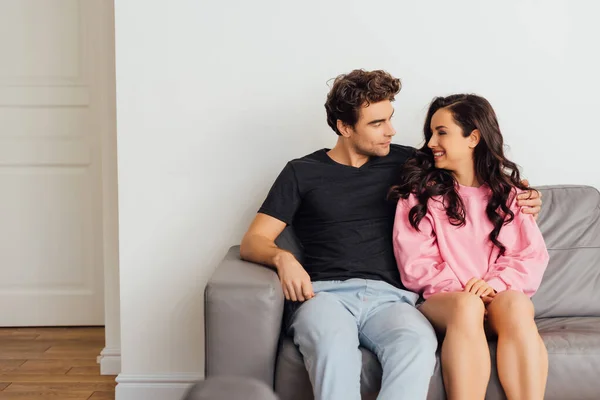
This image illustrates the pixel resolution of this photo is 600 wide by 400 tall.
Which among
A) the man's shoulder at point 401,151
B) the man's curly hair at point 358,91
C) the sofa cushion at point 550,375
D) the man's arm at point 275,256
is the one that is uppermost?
the man's curly hair at point 358,91

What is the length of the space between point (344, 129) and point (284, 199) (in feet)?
0.97

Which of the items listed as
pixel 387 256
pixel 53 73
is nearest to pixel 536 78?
pixel 387 256

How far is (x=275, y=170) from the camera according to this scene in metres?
2.69

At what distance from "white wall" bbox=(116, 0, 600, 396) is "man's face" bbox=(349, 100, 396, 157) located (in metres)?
0.34

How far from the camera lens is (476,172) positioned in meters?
2.38

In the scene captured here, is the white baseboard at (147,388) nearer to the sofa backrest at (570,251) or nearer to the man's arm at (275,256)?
the man's arm at (275,256)

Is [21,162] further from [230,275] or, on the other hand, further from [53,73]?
[230,275]

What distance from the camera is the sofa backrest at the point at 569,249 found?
236 centimetres

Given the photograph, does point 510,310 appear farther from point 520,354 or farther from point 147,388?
point 147,388

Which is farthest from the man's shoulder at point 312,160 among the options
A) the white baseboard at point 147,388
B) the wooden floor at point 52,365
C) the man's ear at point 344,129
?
the wooden floor at point 52,365

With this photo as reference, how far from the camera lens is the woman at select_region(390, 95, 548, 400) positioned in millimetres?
2158

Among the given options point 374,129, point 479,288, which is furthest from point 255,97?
point 479,288

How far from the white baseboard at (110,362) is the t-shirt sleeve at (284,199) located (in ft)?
3.37

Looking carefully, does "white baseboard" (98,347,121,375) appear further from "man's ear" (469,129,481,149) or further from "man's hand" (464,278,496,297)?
"man's ear" (469,129,481,149)
